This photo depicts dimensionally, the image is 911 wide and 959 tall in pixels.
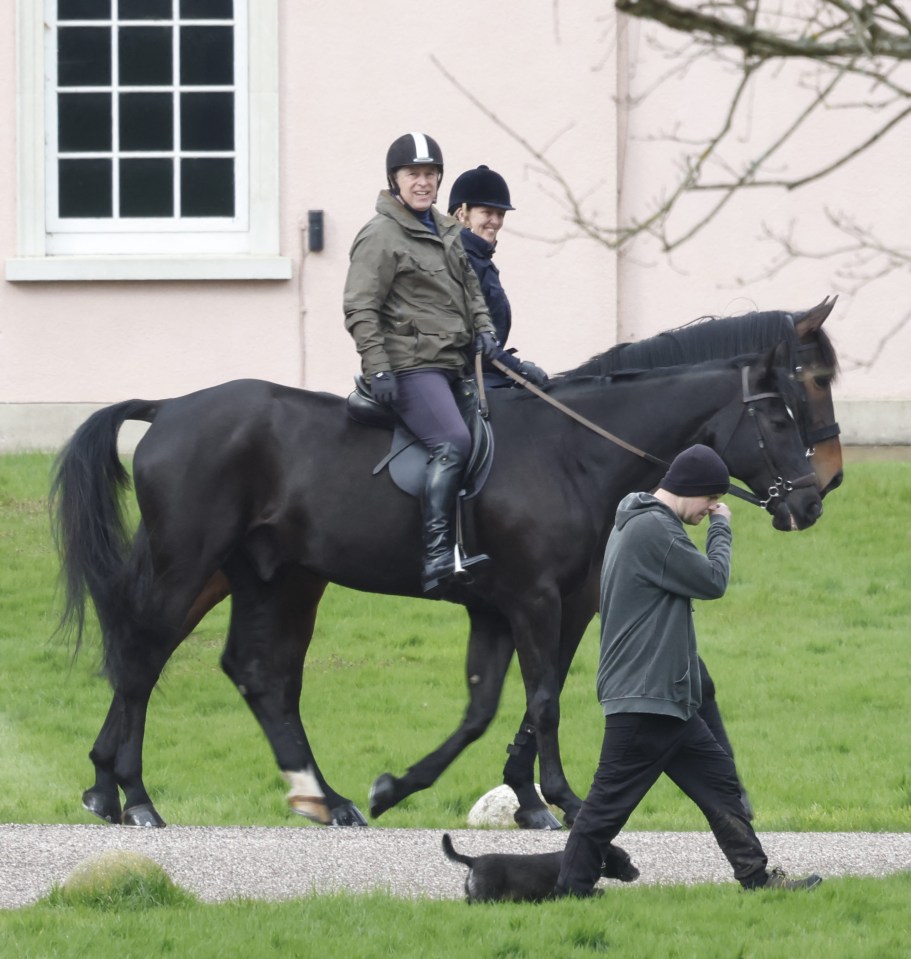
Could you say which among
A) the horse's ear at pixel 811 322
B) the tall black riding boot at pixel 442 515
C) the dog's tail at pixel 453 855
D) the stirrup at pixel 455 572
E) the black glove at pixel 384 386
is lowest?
the dog's tail at pixel 453 855

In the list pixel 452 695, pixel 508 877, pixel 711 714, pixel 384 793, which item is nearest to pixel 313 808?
pixel 384 793

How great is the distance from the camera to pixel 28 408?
15.7 m

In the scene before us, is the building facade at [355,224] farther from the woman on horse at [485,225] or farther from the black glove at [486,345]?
the black glove at [486,345]

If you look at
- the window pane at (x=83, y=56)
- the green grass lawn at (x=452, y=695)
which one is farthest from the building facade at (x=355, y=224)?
the green grass lawn at (x=452, y=695)

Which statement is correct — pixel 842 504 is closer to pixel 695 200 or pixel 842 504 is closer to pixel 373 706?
→ pixel 695 200

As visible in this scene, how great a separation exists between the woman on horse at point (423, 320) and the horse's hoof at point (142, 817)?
61.8 inches

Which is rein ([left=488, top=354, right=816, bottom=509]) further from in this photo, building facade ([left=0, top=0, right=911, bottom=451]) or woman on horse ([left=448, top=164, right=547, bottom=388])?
building facade ([left=0, top=0, right=911, bottom=451])

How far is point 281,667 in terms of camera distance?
8.74m

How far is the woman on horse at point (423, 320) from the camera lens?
26.2 ft

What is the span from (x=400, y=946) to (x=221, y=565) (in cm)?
307

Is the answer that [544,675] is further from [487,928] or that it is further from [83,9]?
[83,9]

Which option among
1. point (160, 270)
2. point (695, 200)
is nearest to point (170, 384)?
point (160, 270)

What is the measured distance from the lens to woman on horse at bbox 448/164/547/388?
8.47 meters

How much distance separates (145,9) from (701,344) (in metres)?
9.10
